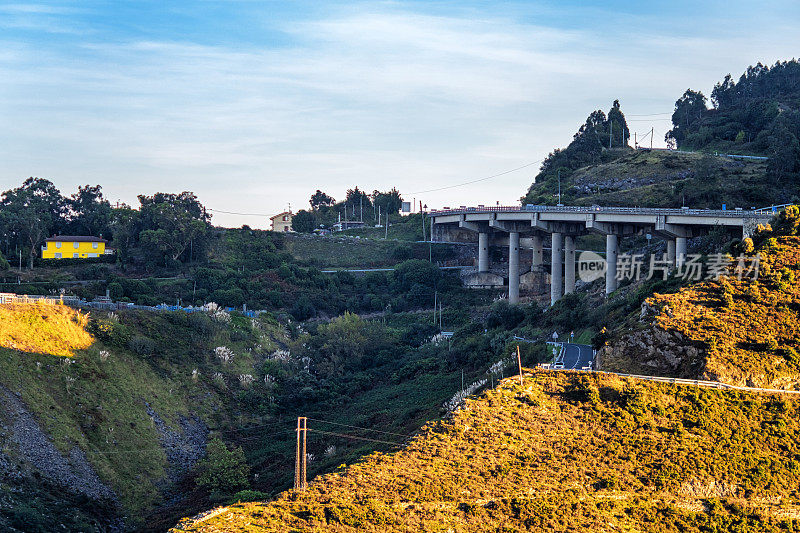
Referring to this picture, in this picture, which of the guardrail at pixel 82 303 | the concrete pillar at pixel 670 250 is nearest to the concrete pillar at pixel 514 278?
the concrete pillar at pixel 670 250

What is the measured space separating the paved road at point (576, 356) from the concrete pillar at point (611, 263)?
17.4m

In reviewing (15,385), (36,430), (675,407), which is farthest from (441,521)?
(15,385)

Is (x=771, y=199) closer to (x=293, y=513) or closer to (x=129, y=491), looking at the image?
(x=129, y=491)

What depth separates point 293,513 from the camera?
30.8 meters

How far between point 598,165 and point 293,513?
109m

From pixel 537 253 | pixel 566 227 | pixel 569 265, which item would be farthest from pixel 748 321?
pixel 537 253

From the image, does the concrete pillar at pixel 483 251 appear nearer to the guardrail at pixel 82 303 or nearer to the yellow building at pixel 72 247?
the guardrail at pixel 82 303

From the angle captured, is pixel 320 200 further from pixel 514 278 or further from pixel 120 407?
pixel 120 407

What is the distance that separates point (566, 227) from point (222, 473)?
167ft

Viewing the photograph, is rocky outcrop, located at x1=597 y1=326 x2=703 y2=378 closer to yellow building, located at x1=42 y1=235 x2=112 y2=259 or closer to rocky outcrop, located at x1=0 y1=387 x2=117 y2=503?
rocky outcrop, located at x1=0 y1=387 x2=117 y2=503

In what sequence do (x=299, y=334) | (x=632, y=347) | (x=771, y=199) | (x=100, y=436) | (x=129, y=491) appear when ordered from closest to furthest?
(x=632, y=347) → (x=129, y=491) → (x=100, y=436) → (x=299, y=334) → (x=771, y=199)

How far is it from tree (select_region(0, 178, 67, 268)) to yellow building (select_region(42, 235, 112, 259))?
1.31 m

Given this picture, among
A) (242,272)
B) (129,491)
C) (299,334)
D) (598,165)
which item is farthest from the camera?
(598,165)

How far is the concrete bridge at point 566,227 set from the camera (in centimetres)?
7356
